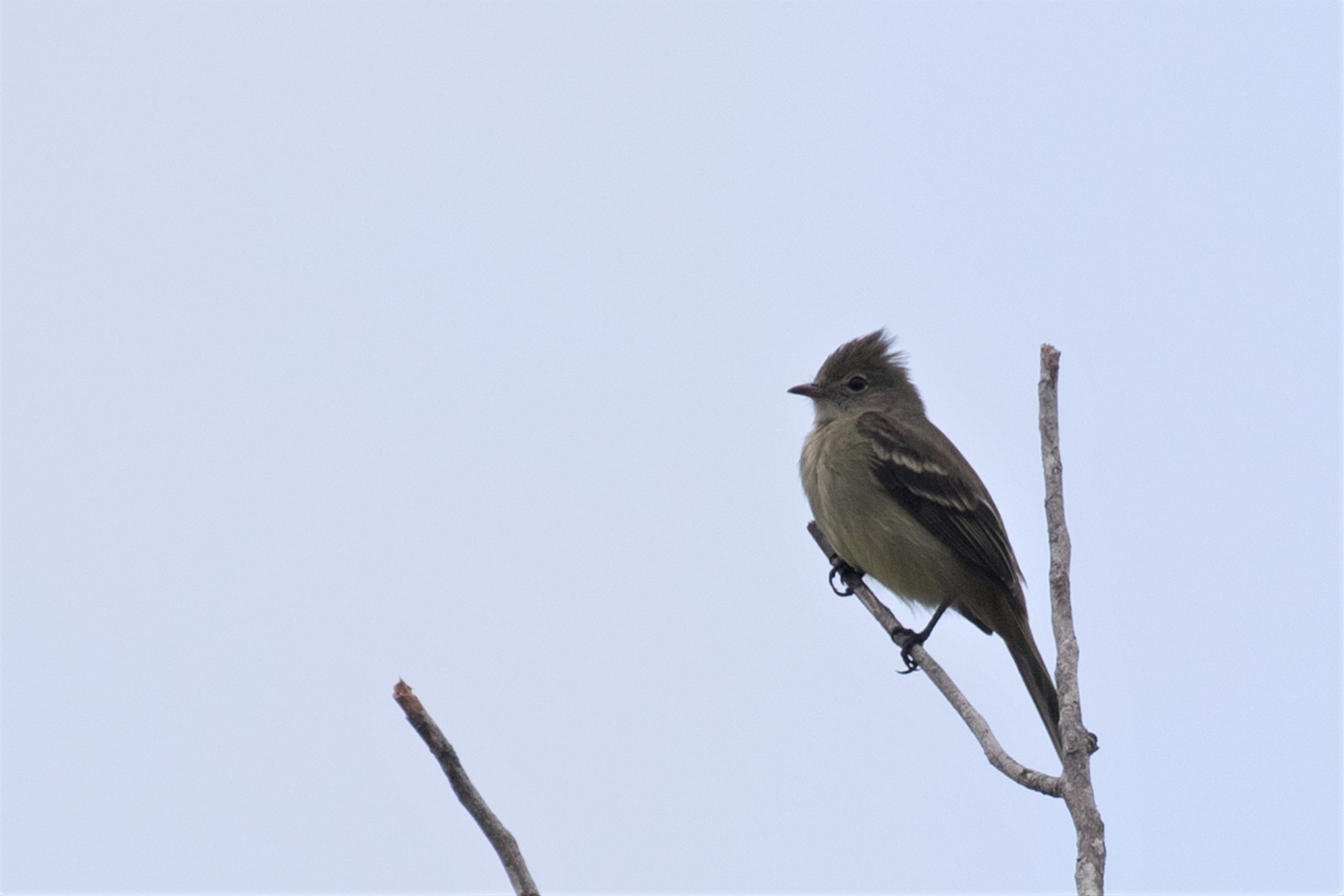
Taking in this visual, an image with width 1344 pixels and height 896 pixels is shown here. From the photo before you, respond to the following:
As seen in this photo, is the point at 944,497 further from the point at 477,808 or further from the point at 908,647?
the point at 477,808

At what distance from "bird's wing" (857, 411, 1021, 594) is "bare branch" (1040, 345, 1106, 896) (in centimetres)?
433

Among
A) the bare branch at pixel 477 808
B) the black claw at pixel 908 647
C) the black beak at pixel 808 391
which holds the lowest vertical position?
the bare branch at pixel 477 808

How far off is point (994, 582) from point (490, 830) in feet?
20.5

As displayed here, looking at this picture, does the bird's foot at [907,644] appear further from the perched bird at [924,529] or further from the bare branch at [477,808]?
the bare branch at [477,808]

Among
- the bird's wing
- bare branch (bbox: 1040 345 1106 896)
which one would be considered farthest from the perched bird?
bare branch (bbox: 1040 345 1106 896)

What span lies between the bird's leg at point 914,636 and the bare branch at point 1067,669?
10.4 ft

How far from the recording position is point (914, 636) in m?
8.55

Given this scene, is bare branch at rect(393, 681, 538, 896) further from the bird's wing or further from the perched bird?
the bird's wing

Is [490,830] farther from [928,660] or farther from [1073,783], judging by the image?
[928,660]

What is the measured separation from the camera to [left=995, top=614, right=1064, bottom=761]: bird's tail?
869cm

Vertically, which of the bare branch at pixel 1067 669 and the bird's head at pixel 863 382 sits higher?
the bird's head at pixel 863 382

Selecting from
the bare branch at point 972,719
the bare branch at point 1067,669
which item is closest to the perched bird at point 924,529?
the bare branch at point 972,719

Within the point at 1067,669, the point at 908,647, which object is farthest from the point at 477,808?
the point at 908,647

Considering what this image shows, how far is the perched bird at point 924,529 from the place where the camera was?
906cm
